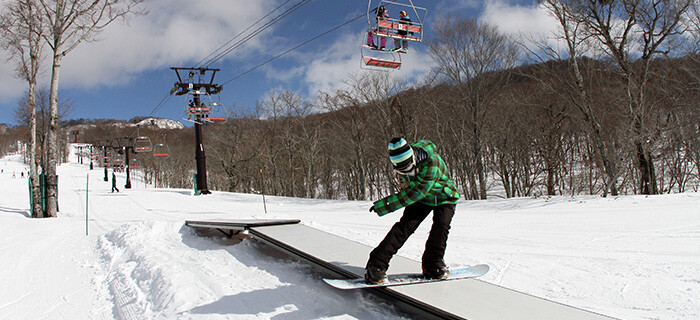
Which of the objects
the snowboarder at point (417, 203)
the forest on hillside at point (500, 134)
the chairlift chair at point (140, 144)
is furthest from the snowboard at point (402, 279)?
the chairlift chair at point (140, 144)

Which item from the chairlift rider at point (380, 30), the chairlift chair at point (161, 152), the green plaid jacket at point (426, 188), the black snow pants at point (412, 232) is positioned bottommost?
the black snow pants at point (412, 232)

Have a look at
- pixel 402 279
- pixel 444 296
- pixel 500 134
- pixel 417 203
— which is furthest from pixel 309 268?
pixel 500 134

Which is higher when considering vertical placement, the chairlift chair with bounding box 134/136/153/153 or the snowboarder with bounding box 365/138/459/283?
the chairlift chair with bounding box 134/136/153/153

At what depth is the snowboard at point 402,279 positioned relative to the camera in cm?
315

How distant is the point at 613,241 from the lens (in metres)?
5.98

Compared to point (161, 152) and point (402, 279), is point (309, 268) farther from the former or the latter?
point (161, 152)

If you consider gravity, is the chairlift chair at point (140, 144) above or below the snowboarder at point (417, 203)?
above

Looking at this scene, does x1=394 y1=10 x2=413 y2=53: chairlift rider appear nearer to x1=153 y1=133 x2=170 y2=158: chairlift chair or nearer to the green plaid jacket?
the green plaid jacket

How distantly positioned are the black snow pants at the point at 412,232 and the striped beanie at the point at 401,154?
0.46 meters

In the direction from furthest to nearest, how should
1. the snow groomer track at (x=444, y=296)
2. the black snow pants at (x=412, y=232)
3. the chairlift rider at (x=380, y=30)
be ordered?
the chairlift rider at (x=380, y=30)
the black snow pants at (x=412, y=232)
the snow groomer track at (x=444, y=296)

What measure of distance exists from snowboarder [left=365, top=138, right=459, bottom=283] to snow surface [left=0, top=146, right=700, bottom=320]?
0.51m

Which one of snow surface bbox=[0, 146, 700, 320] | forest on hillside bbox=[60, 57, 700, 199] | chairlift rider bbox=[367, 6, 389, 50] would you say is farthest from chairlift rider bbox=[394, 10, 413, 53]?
forest on hillside bbox=[60, 57, 700, 199]

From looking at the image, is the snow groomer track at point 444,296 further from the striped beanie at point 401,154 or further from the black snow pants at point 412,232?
the striped beanie at point 401,154

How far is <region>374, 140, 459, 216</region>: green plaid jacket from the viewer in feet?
10.4
